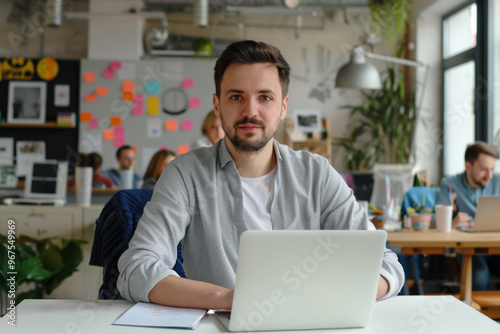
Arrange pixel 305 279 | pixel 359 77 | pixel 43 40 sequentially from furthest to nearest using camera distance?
pixel 43 40 → pixel 359 77 → pixel 305 279

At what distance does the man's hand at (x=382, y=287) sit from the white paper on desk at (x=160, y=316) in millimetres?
374

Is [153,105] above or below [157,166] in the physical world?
above

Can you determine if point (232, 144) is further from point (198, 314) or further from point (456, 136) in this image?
point (456, 136)

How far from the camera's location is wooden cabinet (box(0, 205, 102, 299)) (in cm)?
333

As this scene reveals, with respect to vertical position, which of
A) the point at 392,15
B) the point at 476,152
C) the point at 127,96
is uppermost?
the point at 392,15

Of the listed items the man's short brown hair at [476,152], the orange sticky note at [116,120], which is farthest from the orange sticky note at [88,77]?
the man's short brown hair at [476,152]

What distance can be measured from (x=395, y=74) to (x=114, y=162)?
3173mm

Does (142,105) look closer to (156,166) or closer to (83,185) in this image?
(156,166)

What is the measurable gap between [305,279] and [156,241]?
1.45ft

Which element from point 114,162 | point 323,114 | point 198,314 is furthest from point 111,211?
point 323,114

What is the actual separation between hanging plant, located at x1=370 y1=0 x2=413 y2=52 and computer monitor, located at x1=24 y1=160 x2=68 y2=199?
3469 mm

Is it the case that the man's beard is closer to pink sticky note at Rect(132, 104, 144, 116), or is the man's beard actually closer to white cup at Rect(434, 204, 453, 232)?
white cup at Rect(434, 204, 453, 232)

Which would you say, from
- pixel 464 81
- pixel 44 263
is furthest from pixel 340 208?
pixel 464 81

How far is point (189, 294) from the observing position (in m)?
1.14
